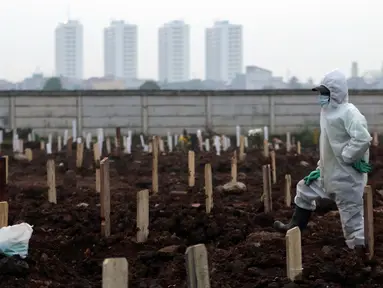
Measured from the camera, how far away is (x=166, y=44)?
10425 cm

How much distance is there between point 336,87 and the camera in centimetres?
645

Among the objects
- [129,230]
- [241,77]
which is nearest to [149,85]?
[241,77]

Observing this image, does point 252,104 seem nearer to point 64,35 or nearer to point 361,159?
point 361,159

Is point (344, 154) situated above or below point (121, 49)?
below

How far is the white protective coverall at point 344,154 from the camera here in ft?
20.5

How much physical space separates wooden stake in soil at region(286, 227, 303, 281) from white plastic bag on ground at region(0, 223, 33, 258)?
1872mm

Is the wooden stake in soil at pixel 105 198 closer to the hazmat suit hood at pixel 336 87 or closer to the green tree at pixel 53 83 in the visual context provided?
the hazmat suit hood at pixel 336 87

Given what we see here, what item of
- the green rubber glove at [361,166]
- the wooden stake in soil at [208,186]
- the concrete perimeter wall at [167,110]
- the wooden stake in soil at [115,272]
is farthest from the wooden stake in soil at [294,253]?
the concrete perimeter wall at [167,110]

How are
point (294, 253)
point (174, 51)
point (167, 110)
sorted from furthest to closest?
point (174, 51), point (167, 110), point (294, 253)

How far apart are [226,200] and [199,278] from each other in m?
6.16

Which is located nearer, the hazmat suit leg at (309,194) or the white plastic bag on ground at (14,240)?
the white plastic bag on ground at (14,240)

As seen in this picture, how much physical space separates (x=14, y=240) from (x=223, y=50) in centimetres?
8897

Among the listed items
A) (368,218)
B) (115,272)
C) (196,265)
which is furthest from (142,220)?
(115,272)

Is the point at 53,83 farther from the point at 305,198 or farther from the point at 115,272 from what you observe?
the point at 115,272
